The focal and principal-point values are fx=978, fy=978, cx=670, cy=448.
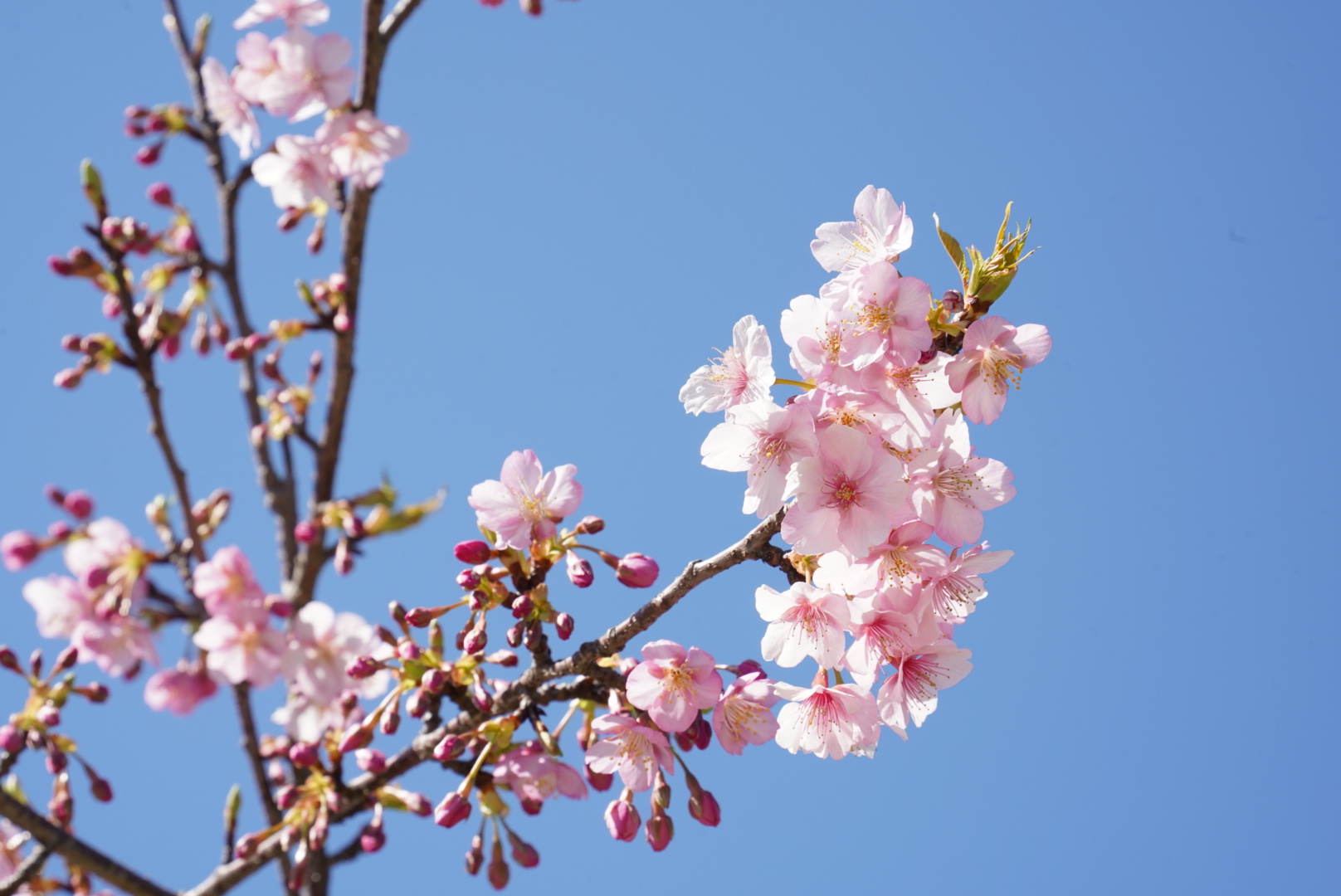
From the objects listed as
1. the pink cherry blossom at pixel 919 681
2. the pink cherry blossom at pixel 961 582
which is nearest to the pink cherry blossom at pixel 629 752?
the pink cherry blossom at pixel 919 681

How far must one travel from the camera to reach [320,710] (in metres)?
2.95

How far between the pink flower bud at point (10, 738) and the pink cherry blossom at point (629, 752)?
1618 mm

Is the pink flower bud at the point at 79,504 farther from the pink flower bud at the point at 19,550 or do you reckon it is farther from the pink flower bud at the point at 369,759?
the pink flower bud at the point at 369,759

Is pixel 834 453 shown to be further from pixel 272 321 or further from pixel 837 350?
pixel 272 321

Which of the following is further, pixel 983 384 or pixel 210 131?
pixel 210 131

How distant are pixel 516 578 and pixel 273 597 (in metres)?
0.70

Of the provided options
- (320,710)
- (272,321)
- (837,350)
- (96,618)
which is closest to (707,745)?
(837,350)

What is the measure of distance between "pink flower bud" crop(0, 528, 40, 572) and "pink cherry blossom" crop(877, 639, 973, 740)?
241cm

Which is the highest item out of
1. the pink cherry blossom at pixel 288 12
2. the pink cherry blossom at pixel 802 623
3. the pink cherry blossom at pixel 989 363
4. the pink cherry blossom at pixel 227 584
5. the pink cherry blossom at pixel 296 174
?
the pink cherry blossom at pixel 288 12

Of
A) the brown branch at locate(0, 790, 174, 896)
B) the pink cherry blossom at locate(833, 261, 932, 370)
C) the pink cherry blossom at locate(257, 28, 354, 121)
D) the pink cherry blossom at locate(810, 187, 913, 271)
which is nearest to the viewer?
the pink cherry blossom at locate(833, 261, 932, 370)

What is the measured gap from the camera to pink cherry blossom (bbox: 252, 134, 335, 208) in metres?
3.31

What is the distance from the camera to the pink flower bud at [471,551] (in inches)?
80.3

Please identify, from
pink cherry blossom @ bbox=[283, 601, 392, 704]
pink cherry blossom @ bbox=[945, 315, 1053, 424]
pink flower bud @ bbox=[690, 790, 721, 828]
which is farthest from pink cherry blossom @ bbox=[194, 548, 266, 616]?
pink cherry blossom @ bbox=[945, 315, 1053, 424]

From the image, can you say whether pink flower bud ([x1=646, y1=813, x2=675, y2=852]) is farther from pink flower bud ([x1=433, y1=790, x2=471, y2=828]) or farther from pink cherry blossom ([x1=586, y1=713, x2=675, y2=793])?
pink flower bud ([x1=433, y1=790, x2=471, y2=828])
